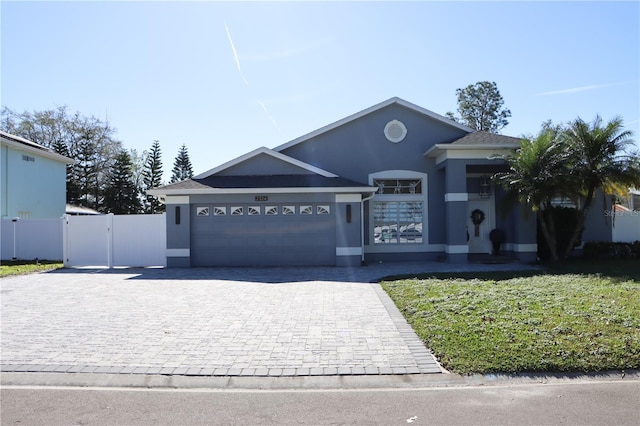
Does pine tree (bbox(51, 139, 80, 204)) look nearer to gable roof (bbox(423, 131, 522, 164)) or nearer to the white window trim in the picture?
the white window trim

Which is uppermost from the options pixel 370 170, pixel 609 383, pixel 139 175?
pixel 139 175

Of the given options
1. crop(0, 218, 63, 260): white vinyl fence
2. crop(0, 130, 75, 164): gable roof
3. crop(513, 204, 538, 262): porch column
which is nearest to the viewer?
crop(513, 204, 538, 262): porch column

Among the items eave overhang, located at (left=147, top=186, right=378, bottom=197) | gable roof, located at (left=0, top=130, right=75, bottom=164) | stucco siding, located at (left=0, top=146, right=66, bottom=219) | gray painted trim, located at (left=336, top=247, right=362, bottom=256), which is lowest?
gray painted trim, located at (left=336, top=247, right=362, bottom=256)

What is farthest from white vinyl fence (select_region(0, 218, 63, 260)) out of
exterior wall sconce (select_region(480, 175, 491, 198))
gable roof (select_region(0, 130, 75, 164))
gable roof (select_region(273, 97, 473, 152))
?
exterior wall sconce (select_region(480, 175, 491, 198))

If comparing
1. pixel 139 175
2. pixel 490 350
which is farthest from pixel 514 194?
pixel 139 175

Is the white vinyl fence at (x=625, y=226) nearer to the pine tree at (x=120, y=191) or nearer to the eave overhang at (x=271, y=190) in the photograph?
the eave overhang at (x=271, y=190)

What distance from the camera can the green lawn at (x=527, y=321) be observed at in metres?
5.65

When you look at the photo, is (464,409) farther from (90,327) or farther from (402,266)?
(402,266)

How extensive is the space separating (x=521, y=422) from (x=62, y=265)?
687 inches

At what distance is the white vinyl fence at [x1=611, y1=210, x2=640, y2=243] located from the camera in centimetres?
1858

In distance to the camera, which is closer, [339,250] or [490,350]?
[490,350]

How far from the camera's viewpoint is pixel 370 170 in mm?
18094

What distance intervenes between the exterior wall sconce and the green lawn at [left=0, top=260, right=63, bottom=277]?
16352 mm

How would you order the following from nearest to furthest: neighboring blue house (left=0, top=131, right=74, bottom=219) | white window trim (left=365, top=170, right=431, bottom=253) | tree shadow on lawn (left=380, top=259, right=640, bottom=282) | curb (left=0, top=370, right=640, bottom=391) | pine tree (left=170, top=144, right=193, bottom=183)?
1. curb (left=0, top=370, right=640, bottom=391)
2. tree shadow on lawn (left=380, top=259, right=640, bottom=282)
3. white window trim (left=365, top=170, right=431, bottom=253)
4. neighboring blue house (left=0, top=131, right=74, bottom=219)
5. pine tree (left=170, top=144, right=193, bottom=183)
